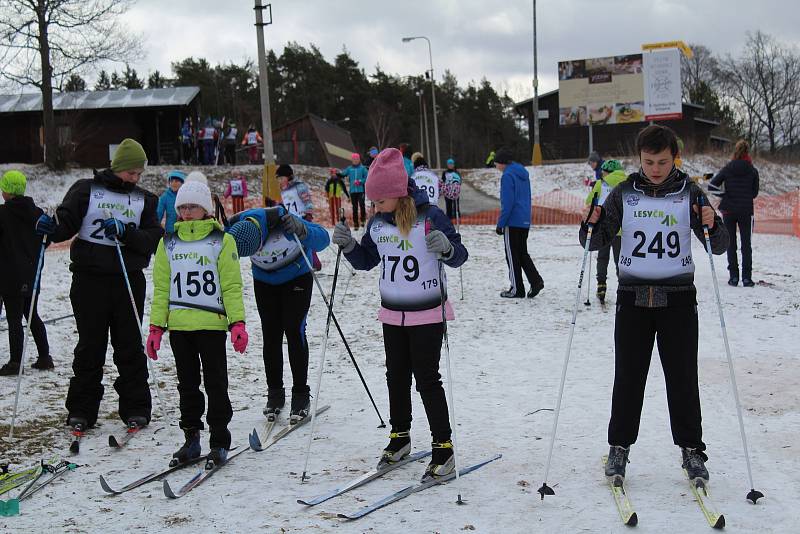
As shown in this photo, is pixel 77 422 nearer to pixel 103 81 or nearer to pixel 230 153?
pixel 230 153

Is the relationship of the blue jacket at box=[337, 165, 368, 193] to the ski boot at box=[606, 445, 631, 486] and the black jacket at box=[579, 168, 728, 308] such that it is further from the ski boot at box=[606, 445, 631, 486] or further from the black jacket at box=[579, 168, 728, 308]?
the ski boot at box=[606, 445, 631, 486]

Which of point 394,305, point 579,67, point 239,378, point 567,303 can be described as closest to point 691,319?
point 394,305

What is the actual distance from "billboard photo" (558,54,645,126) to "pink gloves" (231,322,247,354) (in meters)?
39.6

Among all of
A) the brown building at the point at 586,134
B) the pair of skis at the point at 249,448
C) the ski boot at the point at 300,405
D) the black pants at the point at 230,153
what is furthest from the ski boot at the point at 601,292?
the brown building at the point at 586,134

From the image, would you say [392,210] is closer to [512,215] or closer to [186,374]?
[186,374]

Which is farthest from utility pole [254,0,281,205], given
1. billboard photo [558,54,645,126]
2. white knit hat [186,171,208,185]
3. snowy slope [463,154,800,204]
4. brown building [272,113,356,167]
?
billboard photo [558,54,645,126]

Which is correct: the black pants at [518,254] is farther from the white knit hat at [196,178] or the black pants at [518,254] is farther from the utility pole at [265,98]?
the utility pole at [265,98]

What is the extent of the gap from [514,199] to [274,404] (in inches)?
209

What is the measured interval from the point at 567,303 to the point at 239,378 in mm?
4708

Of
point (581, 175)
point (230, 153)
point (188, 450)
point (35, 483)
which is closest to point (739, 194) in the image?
point (188, 450)

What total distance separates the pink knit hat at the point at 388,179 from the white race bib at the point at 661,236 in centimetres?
128

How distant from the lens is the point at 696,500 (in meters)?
3.97

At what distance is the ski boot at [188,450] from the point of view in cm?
481

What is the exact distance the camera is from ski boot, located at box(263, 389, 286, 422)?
19.2ft
